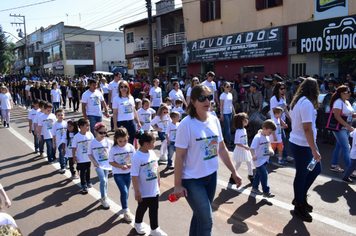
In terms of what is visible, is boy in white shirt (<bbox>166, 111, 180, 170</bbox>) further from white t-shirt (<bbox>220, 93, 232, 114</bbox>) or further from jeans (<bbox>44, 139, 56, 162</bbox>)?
jeans (<bbox>44, 139, 56, 162</bbox>)

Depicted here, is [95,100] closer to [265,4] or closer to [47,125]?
[47,125]

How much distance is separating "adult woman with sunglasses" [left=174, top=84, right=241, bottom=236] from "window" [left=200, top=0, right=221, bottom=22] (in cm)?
1798

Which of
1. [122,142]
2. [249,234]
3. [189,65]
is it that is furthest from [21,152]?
[189,65]

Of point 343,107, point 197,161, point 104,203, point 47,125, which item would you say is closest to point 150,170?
point 197,161

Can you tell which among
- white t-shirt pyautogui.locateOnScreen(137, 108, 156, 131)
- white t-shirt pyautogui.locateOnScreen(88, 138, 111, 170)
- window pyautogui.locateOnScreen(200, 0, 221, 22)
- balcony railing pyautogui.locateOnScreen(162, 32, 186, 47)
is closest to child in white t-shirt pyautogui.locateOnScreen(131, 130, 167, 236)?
white t-shirt pyautogui.locateOnScreen(88, 138, 111, 170)

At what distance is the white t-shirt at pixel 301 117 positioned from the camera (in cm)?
432

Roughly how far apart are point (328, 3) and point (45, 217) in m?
14.3

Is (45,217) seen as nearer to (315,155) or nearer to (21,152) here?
(315,155)

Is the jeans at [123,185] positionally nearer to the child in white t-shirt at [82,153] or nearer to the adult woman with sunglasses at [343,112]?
the child in white t-shirt at [82,153]

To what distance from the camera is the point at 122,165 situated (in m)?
4.73

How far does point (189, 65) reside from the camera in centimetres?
2352

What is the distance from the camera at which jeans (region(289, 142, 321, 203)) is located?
4496mm

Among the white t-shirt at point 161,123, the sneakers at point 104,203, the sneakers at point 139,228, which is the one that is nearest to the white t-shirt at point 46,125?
the white t-shirt at point 161,123

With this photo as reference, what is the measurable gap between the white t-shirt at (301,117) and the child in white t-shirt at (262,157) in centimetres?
86
